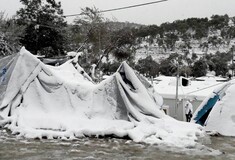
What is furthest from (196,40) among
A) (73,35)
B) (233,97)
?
(233,97)

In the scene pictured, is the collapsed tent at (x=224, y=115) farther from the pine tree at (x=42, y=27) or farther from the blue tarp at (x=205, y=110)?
the pine tree at (x=42, y=27)

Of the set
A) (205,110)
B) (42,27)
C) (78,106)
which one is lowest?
(205,110)

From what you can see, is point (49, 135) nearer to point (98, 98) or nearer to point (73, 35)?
point (98, 98)

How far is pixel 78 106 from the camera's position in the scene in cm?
838

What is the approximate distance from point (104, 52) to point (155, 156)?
26731 mm

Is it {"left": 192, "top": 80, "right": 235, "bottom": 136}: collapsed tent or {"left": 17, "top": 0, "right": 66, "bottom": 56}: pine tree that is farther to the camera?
{"left": 17, "top": 0, "right": 66, "bottom": 56}: pine tree

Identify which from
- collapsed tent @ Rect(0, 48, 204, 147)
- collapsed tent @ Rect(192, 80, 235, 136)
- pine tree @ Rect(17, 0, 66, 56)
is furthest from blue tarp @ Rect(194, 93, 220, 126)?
pine tree @ Rect(17, 0, 66, 56)

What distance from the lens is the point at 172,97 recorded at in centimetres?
2209

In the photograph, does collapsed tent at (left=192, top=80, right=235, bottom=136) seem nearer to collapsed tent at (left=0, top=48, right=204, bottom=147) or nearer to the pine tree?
collapsed tent at (left=0, top=48, right=204, bottom=147)

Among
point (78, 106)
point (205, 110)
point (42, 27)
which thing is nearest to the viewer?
point (78, 106)

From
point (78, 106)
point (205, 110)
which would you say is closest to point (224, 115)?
point (205, 110)

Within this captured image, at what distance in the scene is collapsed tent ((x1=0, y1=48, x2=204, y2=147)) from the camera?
25.0 feet

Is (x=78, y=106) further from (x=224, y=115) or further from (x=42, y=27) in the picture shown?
(x=42, y=27)

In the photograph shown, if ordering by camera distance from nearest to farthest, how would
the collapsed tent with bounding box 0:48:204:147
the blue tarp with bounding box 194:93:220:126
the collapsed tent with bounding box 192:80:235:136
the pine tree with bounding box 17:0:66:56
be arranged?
the collapsed tent with bounding box 0:48:204:147, the collapsed tent with bounding box 192:80:235:136, the blue tarp with bounding box 194:93:220:126, the pine tree with bounding box 17:0:66:56
